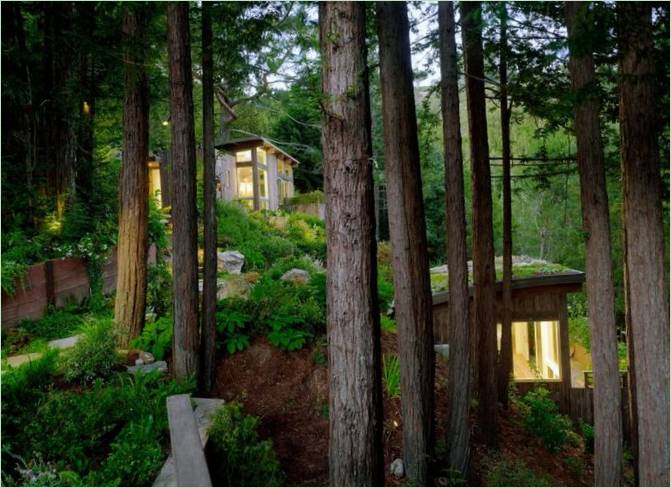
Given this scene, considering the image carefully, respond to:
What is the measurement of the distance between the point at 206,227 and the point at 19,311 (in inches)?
149

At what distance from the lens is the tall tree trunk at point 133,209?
6.43 meters

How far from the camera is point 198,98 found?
12.8 meters

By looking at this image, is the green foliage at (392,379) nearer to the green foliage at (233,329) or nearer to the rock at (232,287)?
the green foliage at (233,329)

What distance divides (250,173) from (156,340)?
58.6 feet

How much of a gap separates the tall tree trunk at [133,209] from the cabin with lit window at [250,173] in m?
13.9

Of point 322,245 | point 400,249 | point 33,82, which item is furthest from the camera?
point 322,245

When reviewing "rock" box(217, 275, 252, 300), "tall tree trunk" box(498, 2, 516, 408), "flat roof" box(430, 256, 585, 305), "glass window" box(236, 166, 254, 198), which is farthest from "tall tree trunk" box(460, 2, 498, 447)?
"glass window" box(236, 166, 254, 198)

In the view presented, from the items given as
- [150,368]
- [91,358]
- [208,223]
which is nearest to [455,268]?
[208,223]

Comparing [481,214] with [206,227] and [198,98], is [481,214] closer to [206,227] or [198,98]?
[206,227]

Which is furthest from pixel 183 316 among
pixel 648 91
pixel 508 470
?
pixel 648 91

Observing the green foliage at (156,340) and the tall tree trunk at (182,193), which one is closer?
the tall tree trunk at (182,193)

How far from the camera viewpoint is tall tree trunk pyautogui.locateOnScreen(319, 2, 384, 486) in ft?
11.3

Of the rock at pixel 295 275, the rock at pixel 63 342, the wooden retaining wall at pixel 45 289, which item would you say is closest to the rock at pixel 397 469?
the rock at pixel 63 342

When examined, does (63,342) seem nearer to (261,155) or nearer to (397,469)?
(397,469)
